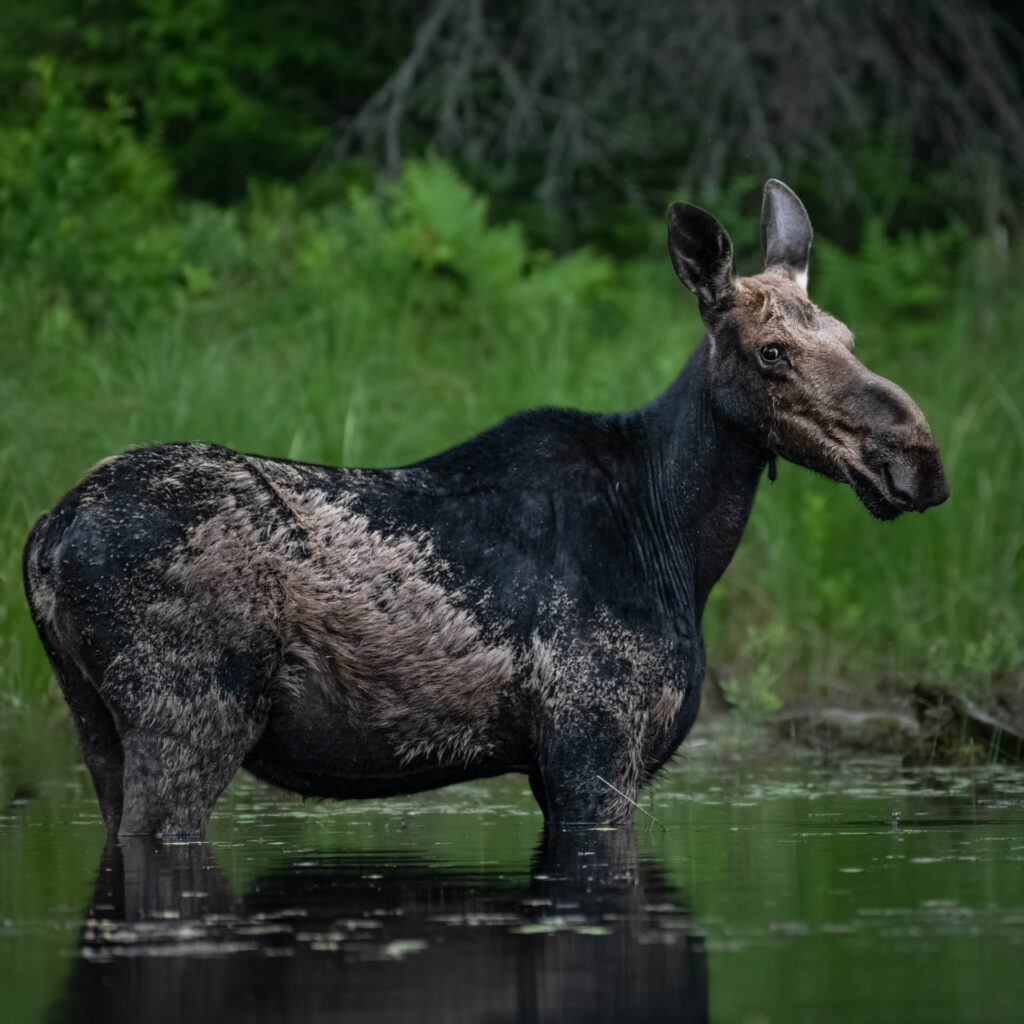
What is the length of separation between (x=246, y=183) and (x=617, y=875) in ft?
52.2

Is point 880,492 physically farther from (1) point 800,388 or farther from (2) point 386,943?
(2) point 386,943

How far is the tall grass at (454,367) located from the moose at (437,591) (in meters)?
Answer: 3.26

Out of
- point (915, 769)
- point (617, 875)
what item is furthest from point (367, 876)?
point (915, 769)

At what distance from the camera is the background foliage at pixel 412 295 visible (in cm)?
1164

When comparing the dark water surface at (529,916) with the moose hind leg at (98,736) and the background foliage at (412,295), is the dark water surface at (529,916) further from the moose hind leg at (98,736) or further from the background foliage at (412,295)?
the background foliage at (412,295)

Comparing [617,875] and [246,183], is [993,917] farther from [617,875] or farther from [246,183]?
[246,183]

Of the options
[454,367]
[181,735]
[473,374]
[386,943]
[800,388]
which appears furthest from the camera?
[454,367]

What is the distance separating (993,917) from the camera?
17.1 ft

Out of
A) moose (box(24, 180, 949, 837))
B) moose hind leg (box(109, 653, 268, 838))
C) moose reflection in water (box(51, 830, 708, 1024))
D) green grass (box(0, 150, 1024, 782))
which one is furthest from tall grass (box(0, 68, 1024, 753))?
moose reflection in water (box(51, 830, 708, 1024))

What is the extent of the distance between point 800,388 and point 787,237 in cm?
108

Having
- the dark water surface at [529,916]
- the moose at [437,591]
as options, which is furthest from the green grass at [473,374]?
the moose at [437,591]

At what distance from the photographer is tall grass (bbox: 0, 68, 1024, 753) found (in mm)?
11453

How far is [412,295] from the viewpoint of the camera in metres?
15.7

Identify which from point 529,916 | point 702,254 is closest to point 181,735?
point 529,916
